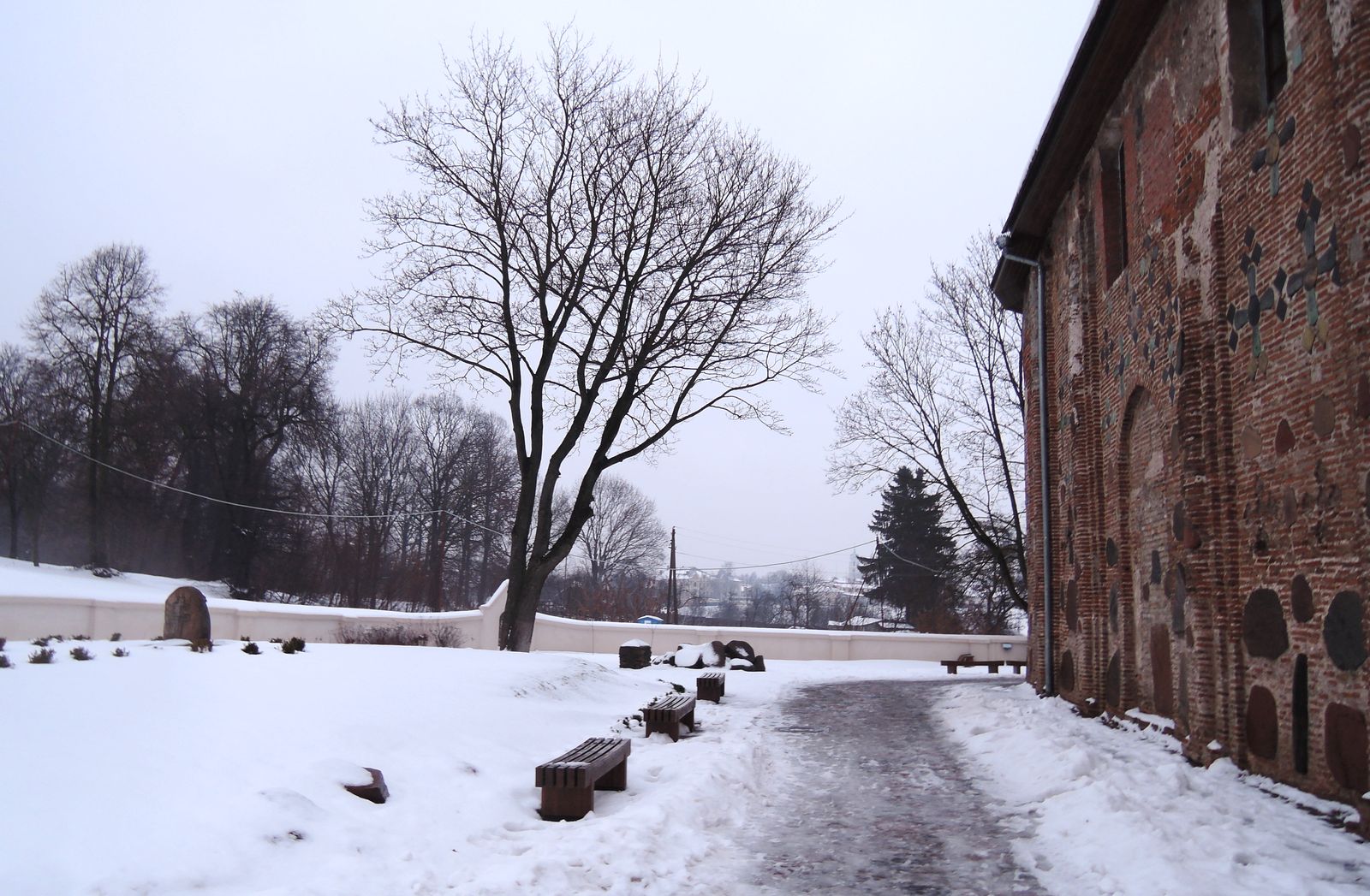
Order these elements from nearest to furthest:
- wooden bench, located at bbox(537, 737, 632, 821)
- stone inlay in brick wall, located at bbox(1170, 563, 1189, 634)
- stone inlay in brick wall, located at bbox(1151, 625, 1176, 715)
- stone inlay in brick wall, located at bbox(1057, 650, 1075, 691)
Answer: wooden bench, located at bbox(537, 737, 632, 821), stone inlay in brick wall, located at bbox(1170, 563, 1189, 634), stone inlay in brick wall, located at bbox(1151, 625, 1176, 715), stone inlay in brick wall, located at bbox(1057, 650, 1075, 691)

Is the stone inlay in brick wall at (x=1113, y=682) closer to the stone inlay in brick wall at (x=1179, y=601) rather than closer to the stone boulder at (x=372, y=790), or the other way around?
the stone inlay in brick wall at (x=1179, y=601)

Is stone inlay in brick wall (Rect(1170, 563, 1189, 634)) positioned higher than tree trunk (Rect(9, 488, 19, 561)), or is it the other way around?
tree trunk (Rect(9, 488, 19, 561))

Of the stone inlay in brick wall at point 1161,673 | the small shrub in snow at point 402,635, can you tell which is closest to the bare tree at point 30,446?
the small shrub in snow at point 402,635

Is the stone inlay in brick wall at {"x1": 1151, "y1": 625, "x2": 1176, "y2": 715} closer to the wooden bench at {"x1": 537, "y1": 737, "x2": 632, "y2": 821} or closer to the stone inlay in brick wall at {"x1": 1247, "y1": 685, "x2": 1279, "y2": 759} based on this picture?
the stone inlay in brick wall at {"x1": 1247, "y1": 685, "x2": 1279, "y2": 759}

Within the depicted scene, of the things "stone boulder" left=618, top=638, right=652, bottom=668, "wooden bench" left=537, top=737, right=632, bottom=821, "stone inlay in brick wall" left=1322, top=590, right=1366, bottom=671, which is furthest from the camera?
"stone boulder" left=618, top=638, right=652, bottom=668

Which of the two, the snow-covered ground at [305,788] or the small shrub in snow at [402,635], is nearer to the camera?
the snow-covered ground at [305,788]

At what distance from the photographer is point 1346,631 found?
6.62 m

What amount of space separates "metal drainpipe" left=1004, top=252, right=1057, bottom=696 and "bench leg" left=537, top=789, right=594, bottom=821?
35.8 feet

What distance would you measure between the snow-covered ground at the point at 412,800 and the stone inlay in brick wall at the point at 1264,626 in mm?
1019

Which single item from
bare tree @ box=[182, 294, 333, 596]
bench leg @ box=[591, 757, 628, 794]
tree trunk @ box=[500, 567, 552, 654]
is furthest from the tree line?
bench leg @ box=[591, 757, 628, 794]

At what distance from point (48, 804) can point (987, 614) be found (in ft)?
133

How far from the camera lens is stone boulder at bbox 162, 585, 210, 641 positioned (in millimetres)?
10945

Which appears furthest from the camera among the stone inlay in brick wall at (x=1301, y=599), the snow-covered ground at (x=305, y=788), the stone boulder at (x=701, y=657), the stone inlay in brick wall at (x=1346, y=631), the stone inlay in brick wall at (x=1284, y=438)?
the stone boulder at (x=701, y=657)

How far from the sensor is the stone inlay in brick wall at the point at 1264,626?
759 centimetres
